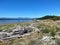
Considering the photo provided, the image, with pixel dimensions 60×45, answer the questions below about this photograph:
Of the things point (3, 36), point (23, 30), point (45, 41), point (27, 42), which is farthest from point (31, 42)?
point (23, 30)

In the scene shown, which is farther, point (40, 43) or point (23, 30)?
point (23, 30)

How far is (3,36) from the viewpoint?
8023 millimetres

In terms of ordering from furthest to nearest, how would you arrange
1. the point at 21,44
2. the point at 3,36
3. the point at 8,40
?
the point at 3,36
the point at 8,40
the point at 21,44

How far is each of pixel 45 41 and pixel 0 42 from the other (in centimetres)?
190

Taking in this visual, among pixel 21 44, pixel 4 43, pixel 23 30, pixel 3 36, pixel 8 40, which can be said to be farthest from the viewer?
pixel 23 30

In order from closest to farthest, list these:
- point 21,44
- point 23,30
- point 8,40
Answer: point 21,44 → point 8,40 → point 23,30

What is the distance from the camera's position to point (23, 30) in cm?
916

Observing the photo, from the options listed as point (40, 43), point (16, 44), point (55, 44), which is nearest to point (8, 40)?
point (16, 44)

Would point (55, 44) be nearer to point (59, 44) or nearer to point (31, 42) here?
point (59, 44)

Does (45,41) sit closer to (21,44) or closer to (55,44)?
(55,44)

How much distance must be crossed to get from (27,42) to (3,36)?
1.91 meters

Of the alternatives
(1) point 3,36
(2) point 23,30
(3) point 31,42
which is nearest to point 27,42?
(3) point 31,42

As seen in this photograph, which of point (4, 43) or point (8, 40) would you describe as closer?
point (4, 43)

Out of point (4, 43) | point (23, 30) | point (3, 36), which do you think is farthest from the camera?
point (23, 30)
